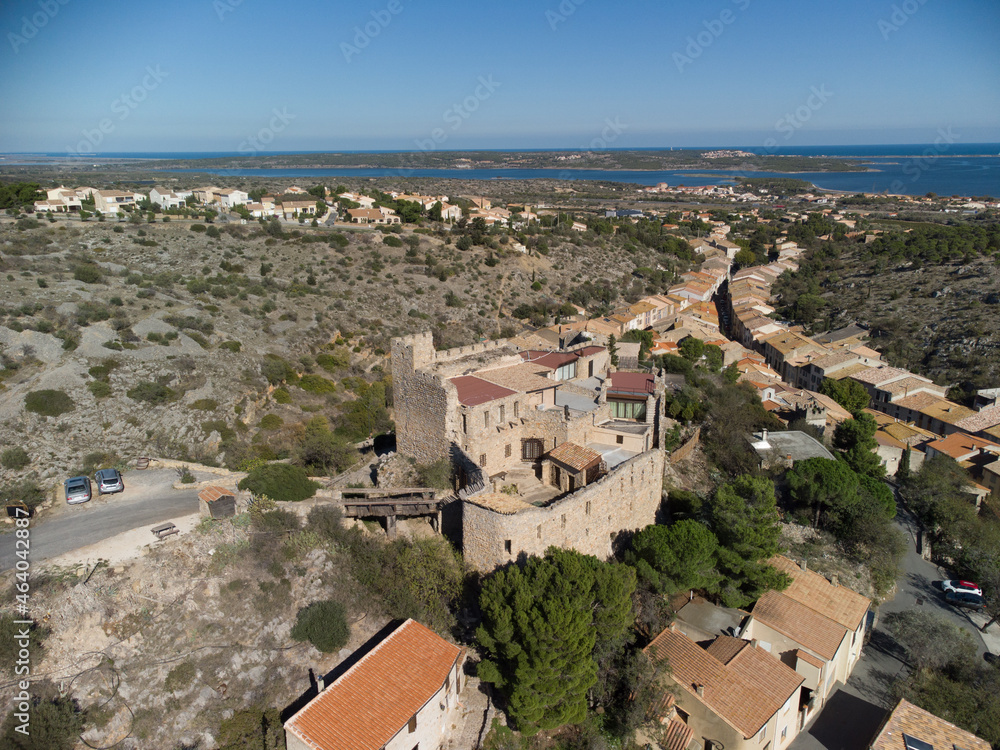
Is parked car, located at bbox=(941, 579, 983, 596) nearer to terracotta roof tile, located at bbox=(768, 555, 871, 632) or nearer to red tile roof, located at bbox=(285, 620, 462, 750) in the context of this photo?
terracotta roof tile, located at bbox=(768, 555, 871, 632)

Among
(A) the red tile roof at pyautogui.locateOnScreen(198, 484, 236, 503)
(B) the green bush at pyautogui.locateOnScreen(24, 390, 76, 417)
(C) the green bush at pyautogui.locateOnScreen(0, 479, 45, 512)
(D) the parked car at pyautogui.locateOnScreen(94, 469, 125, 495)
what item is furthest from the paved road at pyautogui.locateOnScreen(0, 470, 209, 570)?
(B) the green bush at pyautogui.locateOnScreen(24, 390, 76, 417)

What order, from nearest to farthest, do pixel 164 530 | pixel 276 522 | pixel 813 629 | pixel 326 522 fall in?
pixel 164 530, pixel 276 522, pixel 326 522, pixel 813 629

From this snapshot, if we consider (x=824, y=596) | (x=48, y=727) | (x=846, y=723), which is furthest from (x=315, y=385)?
(x=846, y=723)

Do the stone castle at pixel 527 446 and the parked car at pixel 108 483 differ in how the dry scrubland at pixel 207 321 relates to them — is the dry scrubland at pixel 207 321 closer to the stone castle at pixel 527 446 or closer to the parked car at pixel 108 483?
the parked car at pixel 108 483

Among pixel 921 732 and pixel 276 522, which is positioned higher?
pixel 276 522

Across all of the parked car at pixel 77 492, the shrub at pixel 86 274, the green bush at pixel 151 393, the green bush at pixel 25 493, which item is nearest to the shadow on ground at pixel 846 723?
the parked car at pixel 77 492

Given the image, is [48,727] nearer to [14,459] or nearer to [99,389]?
[14,459]

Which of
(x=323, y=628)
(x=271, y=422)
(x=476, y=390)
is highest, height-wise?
(x=476, y=390)
